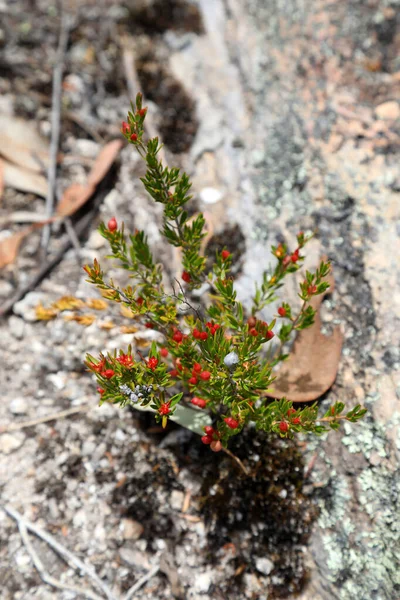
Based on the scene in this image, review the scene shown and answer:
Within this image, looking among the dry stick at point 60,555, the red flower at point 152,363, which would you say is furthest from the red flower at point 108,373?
the dry stick at point 60,555

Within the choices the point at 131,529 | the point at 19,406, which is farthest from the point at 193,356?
the point at 19,406

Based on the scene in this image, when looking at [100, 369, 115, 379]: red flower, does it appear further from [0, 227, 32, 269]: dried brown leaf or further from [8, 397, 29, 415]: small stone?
[0, 227, 32, 269]: dried brown leaf

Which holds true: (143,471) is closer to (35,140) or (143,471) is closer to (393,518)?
(393,518)

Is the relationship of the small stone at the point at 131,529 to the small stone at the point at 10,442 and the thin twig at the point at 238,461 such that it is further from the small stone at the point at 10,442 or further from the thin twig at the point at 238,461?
Result: the small stone at the point at 10,442

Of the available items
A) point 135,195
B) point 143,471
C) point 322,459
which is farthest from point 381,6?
point 143,471

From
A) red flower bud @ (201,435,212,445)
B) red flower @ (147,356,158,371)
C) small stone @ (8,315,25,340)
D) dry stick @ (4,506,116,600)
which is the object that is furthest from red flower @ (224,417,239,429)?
small stone @ (8,315,25,340)

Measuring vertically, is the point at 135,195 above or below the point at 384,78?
below
